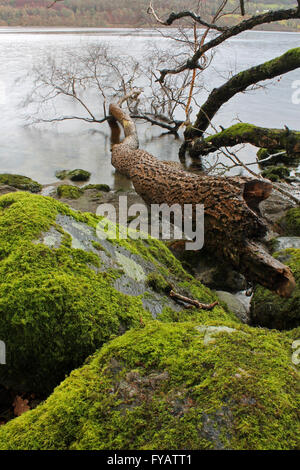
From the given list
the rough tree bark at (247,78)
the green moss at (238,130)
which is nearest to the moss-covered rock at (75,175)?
the rough tree bark at (247,78)

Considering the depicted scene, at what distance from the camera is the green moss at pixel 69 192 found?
295 inches

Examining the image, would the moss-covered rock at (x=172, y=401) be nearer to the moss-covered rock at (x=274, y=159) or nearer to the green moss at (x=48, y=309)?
the green moss at (x=48, y=309)

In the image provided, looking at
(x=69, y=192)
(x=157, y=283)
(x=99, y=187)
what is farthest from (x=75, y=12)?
(x=157, y=283)

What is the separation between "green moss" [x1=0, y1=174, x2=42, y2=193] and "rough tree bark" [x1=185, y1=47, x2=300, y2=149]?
4173 mm

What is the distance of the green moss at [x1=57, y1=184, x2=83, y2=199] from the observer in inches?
295

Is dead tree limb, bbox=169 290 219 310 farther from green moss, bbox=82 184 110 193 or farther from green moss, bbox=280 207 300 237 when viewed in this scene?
green moss, bbox=82 184 110 193

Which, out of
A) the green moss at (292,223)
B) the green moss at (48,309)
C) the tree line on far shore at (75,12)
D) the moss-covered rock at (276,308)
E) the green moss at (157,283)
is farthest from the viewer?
the tree line on far shore at (75,12)

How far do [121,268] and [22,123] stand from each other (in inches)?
506

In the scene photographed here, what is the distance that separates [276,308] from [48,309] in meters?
2.49

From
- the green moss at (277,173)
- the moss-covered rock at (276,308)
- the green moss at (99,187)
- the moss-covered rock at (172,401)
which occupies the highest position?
the moss-covered rock at (172,401)

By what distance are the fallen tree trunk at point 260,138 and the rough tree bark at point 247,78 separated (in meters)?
0.65

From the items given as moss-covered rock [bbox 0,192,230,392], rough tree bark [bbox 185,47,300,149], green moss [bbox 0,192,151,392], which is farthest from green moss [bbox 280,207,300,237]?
green moss [bbox 0,192,151,392]

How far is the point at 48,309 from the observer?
6.82 ft

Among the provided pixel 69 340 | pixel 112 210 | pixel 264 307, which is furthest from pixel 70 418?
pixel 112 210
